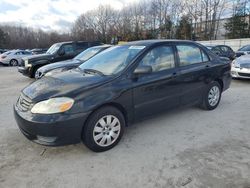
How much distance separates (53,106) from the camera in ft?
9.32

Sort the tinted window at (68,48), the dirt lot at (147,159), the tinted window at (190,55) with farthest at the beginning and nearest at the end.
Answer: the tinted window at (68,48) < the tinted window at (190,55) < the dirt lot at (147,159)

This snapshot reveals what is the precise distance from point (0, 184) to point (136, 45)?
2850 millimetres

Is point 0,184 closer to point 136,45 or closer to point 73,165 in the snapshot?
point 73,165

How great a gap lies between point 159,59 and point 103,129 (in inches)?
61.7

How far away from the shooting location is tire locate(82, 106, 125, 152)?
9.91 feet

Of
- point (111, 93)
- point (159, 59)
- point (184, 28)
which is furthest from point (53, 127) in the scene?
point (184, 28)

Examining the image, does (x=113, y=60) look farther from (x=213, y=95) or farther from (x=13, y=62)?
(x=13, y=62)

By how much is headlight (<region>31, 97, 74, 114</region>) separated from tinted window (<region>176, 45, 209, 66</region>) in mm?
2283

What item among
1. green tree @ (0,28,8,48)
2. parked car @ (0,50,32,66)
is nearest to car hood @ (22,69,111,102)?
parked car @ (0,50,32,66)

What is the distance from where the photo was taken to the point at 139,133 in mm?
3828

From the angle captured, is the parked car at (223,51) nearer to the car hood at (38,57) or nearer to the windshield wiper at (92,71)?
the car hood at (38,57)

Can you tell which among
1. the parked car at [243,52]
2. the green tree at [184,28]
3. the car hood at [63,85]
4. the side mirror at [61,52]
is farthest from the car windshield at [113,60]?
the green tree at [184,28]

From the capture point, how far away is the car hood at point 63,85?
2.96 metres

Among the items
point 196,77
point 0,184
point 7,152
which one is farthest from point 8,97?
point 196,77
